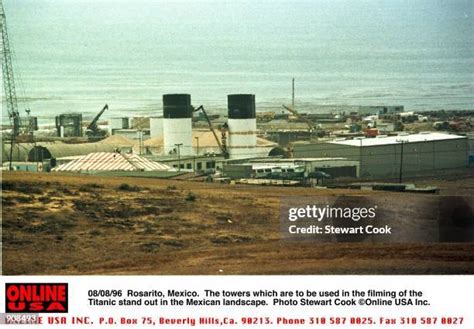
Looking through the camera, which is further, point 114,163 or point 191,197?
point 114,163

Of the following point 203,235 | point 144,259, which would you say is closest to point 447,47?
point 203,235

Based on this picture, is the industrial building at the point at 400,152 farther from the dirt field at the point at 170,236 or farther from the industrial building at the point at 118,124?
the industrial building at the point at 118,124

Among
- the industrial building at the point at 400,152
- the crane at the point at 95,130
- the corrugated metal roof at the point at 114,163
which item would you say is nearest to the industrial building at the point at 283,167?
the industrial building at the point at 400,152

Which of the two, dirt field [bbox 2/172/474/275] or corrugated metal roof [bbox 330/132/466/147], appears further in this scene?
corrugated metal roof [bbox 330/132/466/147]

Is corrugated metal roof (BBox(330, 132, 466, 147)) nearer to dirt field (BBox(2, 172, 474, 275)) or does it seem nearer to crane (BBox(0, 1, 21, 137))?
dirt field (BBox(2, 172, 474, 275))

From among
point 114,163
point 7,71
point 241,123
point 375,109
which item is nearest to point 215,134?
point 241,123

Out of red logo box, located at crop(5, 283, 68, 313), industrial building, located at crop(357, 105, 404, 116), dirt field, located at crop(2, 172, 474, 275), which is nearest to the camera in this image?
red logo box, located at crop(5, 283, 68, 313)

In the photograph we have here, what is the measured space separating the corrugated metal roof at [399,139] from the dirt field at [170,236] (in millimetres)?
374

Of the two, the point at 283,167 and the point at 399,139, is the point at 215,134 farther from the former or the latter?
Result: the point at 399,139

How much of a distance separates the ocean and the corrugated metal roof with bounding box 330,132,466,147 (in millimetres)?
228

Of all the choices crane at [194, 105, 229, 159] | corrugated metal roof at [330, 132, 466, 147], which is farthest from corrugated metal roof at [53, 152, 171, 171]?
corrugated metal roof at [330, 132, 466, 147]

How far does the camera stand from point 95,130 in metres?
7.64

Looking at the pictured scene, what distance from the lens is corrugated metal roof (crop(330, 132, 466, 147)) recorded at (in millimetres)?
7574

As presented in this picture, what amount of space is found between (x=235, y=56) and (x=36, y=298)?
2426 millimetres
